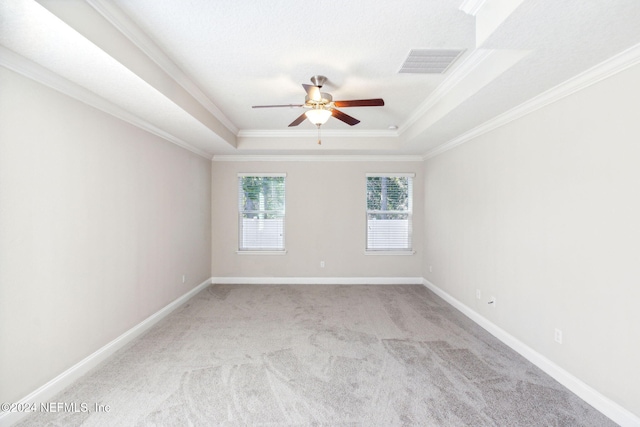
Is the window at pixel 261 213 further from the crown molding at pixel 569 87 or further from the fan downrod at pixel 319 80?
the crown molding at pixel 569 87

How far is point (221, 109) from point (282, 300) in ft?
9.29

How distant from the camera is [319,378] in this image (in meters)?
2.53

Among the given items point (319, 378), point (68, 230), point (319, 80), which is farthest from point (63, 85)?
point (319, 378)

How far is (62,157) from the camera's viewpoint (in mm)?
2352

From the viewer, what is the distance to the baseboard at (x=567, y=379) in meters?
1.98

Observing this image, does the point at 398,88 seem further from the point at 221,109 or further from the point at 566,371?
the point at 566,371

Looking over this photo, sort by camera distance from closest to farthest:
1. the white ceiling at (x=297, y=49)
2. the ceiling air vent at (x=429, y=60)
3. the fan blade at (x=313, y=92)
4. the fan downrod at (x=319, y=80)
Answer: the white ceiling at (x=297, y=49) < the ceiling air vent at (x=429, y=60) < the fan blade at (x=313, y=92) < the fan downrod at (x=319, y=80)

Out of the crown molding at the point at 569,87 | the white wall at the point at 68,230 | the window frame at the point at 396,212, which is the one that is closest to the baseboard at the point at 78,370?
the white wall at the point at 68,230

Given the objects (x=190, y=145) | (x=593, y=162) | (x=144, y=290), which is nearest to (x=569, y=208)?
(x=593, y=162)

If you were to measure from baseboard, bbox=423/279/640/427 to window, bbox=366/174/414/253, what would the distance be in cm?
209

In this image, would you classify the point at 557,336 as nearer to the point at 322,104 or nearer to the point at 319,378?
the point at 319,378

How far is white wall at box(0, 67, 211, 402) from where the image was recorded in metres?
1.97

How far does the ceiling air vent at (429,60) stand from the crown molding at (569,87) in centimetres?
85

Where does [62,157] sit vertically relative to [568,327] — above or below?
above
